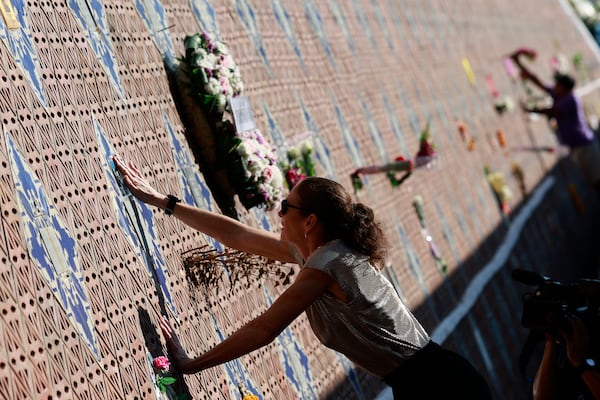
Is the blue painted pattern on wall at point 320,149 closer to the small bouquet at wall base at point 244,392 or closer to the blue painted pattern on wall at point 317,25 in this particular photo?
→ the blue painted pattern on wall at point 317,25

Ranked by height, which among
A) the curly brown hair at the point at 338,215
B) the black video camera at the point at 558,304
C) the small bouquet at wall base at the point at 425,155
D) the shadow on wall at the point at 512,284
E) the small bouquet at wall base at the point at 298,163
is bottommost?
the shadow on wall at the point at 512,284

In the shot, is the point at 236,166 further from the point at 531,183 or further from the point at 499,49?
the point at 499,49

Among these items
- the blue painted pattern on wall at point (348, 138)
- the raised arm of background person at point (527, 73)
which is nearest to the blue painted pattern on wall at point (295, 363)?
the blue painted pattern on wall at point (348, 138)

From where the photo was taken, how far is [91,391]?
3.25 meters

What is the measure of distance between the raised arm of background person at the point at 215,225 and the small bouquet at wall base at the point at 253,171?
1.96ft

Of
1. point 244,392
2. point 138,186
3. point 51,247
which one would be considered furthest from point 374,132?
point 51,247

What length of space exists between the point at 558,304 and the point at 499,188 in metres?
5.51

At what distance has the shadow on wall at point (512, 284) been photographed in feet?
22.9

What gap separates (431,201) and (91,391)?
4710mm

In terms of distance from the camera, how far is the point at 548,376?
3.69 m

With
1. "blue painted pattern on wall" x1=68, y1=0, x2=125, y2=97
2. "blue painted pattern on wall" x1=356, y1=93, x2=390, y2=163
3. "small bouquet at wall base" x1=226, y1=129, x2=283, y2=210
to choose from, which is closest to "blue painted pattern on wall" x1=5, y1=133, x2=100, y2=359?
"blue painted pattern on wall" x1=68, y1=0, x2=125, y2=97

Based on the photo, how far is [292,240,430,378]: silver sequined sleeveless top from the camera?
3.43m

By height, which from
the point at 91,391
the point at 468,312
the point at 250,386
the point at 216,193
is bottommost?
the point at 468,312

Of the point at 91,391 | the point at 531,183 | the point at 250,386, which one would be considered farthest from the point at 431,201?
the point at 91,391
